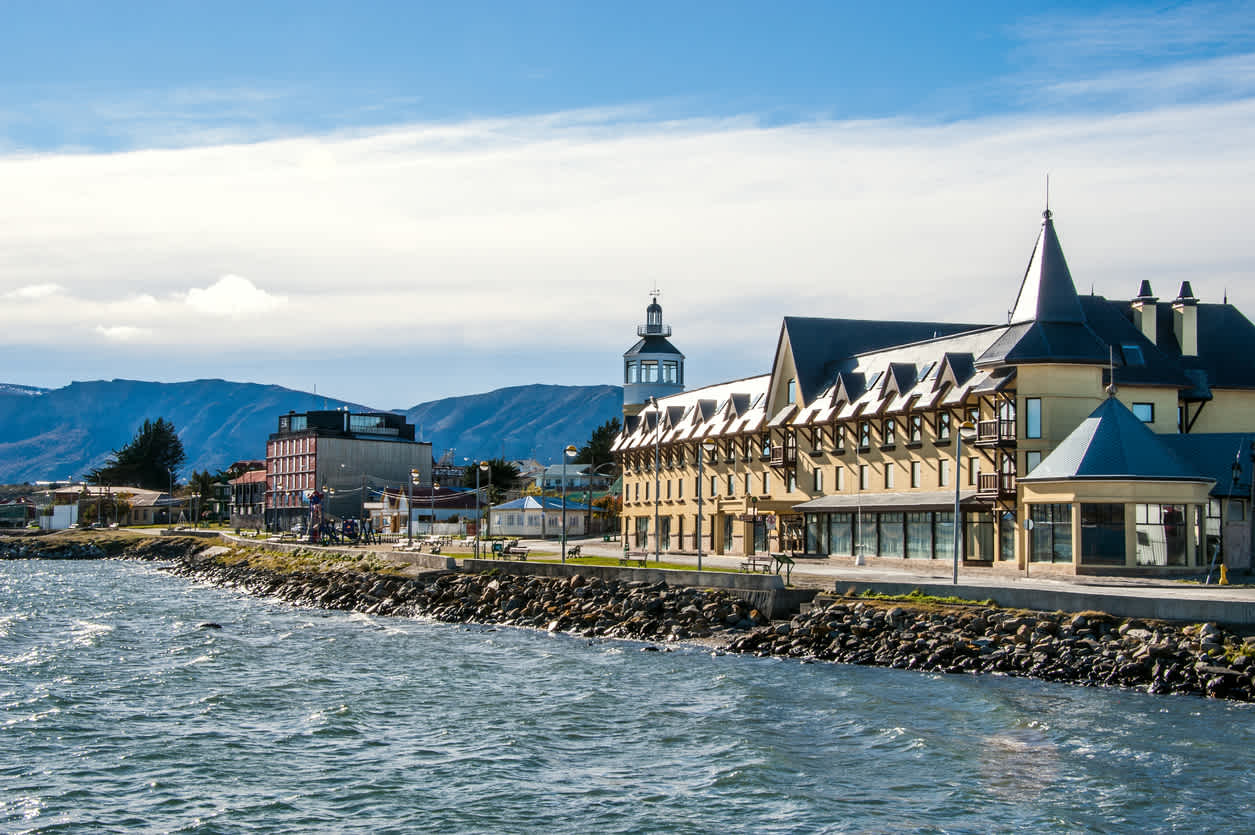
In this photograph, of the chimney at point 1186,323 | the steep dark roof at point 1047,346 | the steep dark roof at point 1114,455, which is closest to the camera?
the steep dark roof at point 1114,455

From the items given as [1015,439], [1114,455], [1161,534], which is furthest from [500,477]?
[1161,534]

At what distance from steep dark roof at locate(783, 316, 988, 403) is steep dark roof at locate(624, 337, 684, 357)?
4447cm

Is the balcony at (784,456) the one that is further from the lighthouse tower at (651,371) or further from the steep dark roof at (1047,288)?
the lighthouse tower at (651,371)

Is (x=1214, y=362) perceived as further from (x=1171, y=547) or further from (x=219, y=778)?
(x=219, y=778)

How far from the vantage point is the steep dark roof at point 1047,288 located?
6016 centimetres

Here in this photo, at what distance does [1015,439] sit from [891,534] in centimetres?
1007

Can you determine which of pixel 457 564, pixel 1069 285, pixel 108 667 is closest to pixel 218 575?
pixel 457 564

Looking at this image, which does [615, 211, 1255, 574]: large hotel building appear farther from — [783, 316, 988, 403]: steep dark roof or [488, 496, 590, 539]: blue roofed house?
[488, 496, 590, 539]: blue roofed house

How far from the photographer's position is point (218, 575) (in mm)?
93750

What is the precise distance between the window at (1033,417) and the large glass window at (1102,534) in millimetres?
A: 7175

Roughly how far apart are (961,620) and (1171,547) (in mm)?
14801

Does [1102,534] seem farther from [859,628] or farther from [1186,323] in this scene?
[1186,323]

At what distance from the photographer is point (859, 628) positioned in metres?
42.7

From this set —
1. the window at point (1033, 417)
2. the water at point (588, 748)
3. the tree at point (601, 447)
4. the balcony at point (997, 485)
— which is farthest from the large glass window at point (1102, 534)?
the tree at point (601, 447)
